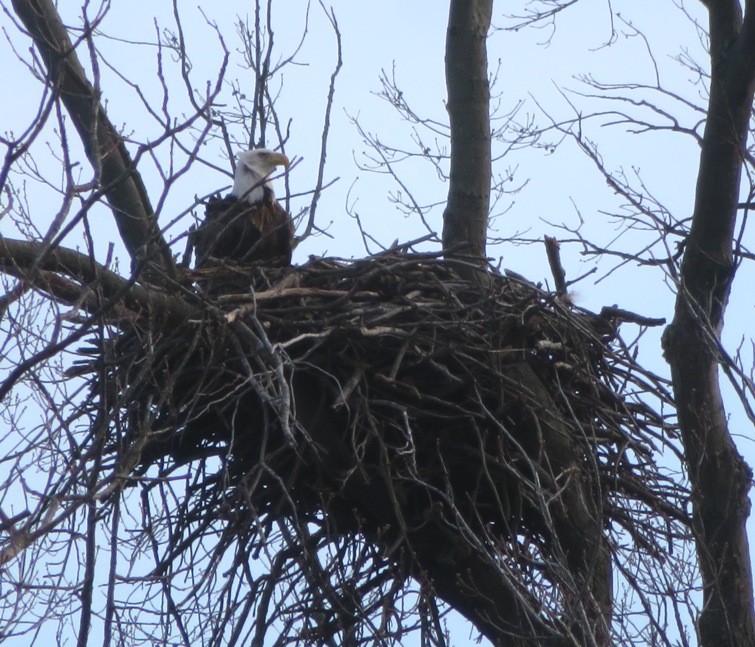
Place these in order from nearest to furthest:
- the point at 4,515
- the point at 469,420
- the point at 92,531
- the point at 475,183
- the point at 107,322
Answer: the point at 4,515 < the point at 92,531 < the point at 107,322 < the point at 469,420 < the point at 475,183

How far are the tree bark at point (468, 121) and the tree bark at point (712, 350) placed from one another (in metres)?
1.60

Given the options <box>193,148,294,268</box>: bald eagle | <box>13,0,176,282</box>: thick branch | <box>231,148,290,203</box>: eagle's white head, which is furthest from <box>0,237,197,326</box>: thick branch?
<box>231,148,290,203</box>: eagle's white head

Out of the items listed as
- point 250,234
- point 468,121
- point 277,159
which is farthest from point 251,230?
point 468,121

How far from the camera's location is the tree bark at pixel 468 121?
631 cm

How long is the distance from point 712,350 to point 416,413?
1.19 metres

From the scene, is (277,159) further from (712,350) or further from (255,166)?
(712,350)

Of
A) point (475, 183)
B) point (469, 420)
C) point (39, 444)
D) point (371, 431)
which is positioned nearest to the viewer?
point (39, 444)

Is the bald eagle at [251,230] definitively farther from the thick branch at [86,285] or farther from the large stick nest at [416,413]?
the thick branch at [86,285]

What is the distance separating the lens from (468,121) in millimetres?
6559

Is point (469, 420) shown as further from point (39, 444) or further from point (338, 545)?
point (39, 444)

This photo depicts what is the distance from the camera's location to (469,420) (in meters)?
5.07

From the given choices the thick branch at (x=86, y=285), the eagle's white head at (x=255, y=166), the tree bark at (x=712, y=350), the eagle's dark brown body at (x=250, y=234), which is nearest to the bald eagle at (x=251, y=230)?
the eagle's dark brown body at (x=250, y=234)

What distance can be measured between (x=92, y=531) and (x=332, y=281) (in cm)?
202

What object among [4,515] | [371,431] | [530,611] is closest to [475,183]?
[371,431]
